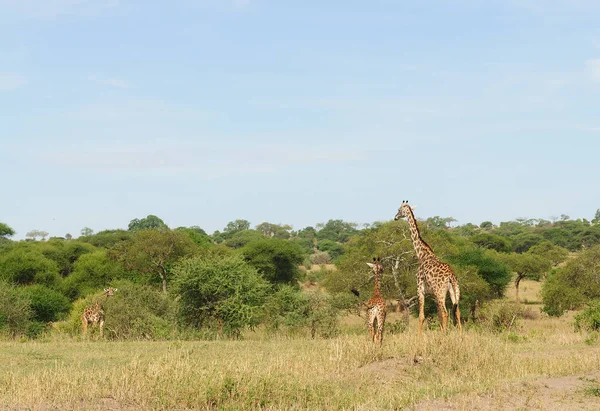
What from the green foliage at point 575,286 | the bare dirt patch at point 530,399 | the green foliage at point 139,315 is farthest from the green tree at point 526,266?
the bare dirt patch at point 530,399

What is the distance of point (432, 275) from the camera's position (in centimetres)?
1755

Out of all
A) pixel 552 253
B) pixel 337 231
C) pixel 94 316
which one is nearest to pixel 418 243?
pixel 94 316

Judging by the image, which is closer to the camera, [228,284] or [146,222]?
[228,284]

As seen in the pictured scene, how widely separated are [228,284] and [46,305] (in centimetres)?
1310

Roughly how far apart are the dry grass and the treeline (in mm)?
7350

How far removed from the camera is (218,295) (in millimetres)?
25844

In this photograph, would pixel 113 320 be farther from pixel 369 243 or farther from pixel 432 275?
pixel 369 243

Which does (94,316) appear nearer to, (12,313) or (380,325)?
(12,313)

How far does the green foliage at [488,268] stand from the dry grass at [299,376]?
63.3ft

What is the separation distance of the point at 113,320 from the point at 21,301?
436 centimetres

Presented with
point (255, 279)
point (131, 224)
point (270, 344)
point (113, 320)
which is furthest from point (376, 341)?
point (131, 224)

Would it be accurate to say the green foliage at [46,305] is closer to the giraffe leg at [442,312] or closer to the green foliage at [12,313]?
the green foliage at [12,313]

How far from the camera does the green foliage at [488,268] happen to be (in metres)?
37.4

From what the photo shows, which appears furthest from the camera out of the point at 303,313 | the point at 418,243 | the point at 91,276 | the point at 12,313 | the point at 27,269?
the point at 91,276
